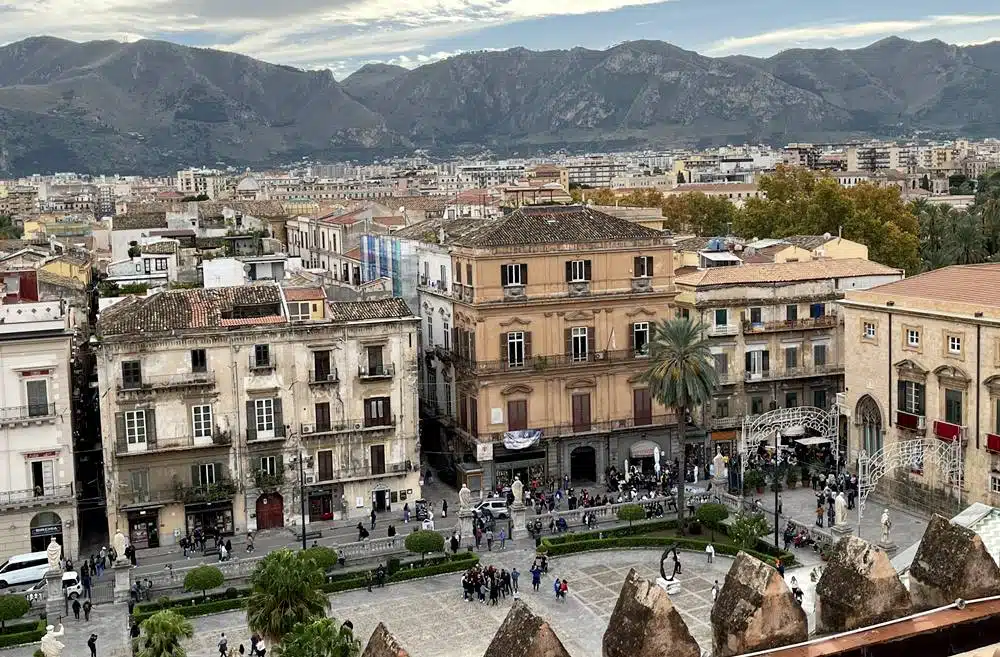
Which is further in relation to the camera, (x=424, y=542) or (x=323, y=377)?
(x=323, y=377)

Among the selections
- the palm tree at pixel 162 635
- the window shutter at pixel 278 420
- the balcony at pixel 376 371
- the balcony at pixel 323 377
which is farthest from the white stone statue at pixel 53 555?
the palm tree at pixel 162 635

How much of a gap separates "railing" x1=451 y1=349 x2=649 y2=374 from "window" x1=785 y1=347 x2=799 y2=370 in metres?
8.85

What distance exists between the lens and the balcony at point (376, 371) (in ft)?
169

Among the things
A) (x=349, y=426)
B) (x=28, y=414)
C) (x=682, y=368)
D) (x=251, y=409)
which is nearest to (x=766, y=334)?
(x=682, y=368)

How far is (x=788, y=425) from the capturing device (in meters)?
54.2

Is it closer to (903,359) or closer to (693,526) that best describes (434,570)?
(693,526)

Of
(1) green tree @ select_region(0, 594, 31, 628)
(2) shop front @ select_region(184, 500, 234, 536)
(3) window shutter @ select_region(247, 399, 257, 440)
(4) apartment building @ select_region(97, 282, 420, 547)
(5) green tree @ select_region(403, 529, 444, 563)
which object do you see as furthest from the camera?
(3) window shutter @ select_region(247, 399, 257, 440)

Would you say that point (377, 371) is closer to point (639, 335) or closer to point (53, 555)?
point (639, 335)

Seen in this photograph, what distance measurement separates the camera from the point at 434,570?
4366 centimetres

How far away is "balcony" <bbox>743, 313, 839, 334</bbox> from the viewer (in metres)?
60.9

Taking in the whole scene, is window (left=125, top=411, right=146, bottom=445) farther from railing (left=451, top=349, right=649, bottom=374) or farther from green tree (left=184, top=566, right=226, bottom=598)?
railing (left=451, top=349, right=649, bottom=374)

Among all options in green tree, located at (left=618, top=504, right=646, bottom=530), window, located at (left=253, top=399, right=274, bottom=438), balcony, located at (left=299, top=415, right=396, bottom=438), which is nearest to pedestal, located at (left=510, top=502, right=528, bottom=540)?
green tree, located at (left=618, top=504, right=646, bottom=530)

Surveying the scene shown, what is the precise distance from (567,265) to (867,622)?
4376 centimetres

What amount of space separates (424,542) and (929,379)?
22.5 m
